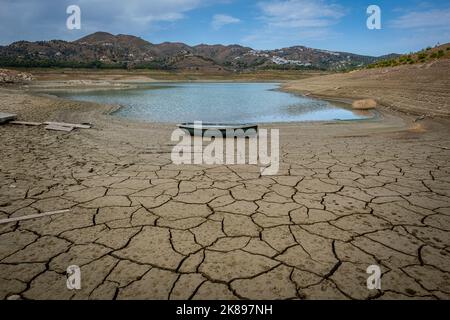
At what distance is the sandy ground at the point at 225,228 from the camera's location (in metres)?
2.10

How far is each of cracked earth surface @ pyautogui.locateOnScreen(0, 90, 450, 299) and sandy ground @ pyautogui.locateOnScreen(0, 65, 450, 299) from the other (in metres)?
0.01

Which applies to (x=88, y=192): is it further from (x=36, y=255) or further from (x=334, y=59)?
(x=334, y=59)

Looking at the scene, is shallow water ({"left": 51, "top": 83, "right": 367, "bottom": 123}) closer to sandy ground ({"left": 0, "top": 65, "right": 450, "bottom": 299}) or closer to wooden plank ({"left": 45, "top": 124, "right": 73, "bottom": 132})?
wooden plank ({"left": 45, "top": 124, "right": 73, "bottom": 132})

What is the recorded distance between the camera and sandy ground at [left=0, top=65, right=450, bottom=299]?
210 cm

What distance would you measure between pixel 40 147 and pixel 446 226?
7.08 metres

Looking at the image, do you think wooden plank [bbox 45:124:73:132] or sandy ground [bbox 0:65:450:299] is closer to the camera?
sandy ground [bbox 0:65:450:299]

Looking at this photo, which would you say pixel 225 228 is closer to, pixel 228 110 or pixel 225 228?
pixel 225 228

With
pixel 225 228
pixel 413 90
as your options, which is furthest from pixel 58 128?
pixel 413 90

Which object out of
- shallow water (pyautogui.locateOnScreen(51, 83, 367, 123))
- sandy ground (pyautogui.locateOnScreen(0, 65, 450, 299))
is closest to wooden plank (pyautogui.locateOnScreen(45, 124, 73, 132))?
sandy ground (pyautogui.locateOnScreen(0, 65, 450, 299))

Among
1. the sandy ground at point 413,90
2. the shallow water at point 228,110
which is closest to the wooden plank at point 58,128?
the shallow water at point 228,110

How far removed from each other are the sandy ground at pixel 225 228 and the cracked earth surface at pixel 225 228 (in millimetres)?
13

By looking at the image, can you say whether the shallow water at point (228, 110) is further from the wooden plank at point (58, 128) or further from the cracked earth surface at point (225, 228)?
the cracked earth surface at point (225, 228)

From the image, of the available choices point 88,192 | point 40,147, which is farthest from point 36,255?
point 40,147
